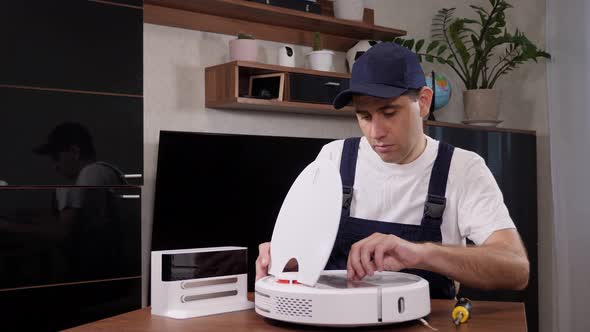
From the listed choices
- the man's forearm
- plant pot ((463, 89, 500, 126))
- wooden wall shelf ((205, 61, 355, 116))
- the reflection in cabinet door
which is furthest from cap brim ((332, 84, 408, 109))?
plant pot ((463, 89, 500, 126))

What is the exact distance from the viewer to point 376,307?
1312 millimetres

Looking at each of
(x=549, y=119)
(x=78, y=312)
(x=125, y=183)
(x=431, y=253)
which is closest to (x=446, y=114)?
(x=549, y=119)

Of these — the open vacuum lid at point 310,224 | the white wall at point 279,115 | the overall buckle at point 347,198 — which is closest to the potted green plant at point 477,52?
the white wall at point 279,115

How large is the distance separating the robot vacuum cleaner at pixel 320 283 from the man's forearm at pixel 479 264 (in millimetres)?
67

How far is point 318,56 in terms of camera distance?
3826mm

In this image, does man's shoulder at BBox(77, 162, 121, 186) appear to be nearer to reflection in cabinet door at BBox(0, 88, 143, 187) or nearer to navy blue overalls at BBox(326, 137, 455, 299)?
A: reflection in cabinet door at BBox(0, 88, 143, 187)

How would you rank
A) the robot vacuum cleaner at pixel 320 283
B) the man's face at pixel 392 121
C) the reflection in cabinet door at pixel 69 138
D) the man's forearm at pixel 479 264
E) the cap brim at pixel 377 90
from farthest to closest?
the reflection in cabinet door at pixel 69 138 → the man's face at pixel 392 121 → the cap brim at pixel 377 90 → the man's forearm at pixel 479 264 → the robot vacuum cleaner at pixel 320 283

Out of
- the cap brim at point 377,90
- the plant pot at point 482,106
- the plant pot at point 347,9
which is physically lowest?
the cap brim at point 377,90

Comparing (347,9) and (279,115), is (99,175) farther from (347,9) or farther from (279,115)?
(347,9)

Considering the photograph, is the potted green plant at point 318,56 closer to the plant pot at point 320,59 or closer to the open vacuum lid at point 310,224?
the plant pot at point 320,59

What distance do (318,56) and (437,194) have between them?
6.77 ft

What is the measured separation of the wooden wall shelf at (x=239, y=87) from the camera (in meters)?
3.46

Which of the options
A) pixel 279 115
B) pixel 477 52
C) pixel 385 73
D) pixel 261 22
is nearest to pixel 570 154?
pixel 477 52

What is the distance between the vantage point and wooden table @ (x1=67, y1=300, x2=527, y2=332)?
1.37m
